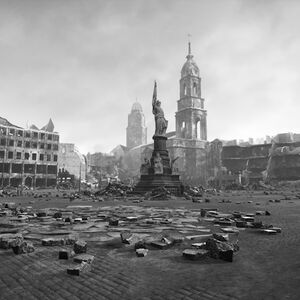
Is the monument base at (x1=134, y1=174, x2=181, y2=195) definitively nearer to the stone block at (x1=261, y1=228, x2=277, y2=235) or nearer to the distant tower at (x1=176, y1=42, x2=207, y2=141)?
the stone block at (x1=261, y1=228, x2=277, y2=235)

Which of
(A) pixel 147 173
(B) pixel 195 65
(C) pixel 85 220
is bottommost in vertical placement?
(C) pixel 85 220

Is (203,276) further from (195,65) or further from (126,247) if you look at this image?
(195,65)

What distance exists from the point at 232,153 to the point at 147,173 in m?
46.8

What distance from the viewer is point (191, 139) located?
253ft

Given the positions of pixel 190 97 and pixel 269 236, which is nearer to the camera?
pixel 269 236

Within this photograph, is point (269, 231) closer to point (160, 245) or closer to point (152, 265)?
point (160, 245)

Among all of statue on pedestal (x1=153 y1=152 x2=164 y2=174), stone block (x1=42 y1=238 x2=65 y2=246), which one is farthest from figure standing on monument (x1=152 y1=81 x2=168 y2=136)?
stone block (x1=42 y1=238 x2=65 y2=246)

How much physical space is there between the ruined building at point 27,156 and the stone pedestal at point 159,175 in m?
37.4

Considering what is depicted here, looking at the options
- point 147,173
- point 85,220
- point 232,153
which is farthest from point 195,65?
point 85,220

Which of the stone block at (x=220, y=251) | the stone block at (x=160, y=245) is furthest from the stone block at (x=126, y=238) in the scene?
the stone block at (x=220, y=251)

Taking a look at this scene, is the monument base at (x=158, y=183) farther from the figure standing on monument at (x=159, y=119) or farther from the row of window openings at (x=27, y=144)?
the row of window openings at (x=27, y=144)

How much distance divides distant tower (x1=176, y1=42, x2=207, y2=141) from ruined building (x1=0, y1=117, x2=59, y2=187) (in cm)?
3349

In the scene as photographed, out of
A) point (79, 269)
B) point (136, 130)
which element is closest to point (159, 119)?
point (79, 269)

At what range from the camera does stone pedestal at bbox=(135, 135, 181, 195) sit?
24.9m
